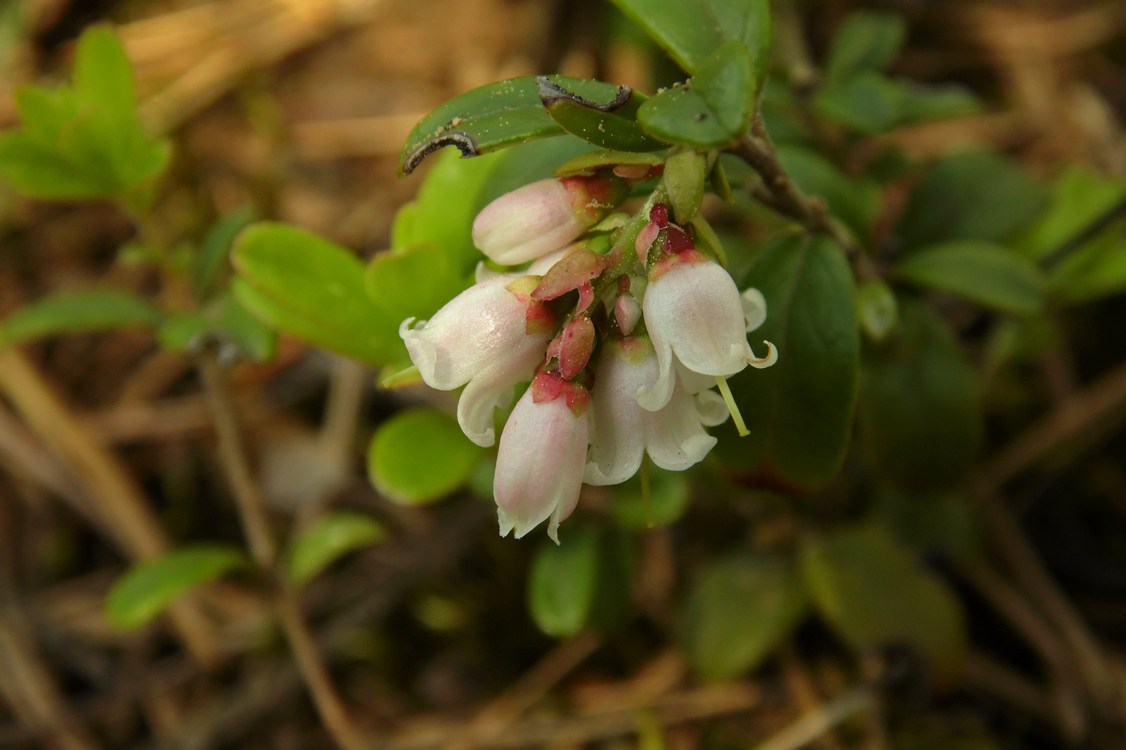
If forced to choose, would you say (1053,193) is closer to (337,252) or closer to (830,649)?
(830,649)

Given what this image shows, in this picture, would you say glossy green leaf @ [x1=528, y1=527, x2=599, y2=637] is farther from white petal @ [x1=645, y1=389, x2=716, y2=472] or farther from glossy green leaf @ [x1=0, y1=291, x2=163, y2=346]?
glossy green leaf @ [x1=0, y1=291, x2=163, y2=346]

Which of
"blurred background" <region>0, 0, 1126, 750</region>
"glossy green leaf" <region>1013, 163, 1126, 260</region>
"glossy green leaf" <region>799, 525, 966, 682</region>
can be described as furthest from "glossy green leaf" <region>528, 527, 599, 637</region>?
"glossy green leaf" <region>1013, 163, 1126, 260</region>

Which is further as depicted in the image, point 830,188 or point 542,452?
point 830,188

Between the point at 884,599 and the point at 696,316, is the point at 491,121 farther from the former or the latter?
the point at 884,599

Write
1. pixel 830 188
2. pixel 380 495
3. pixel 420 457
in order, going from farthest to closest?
1. pixel 380 495
2. pixel 830 188
3. pixel 420 457

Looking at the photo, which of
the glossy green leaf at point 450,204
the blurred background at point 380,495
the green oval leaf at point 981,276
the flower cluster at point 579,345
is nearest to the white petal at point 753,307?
the flower cluster at point 579,345

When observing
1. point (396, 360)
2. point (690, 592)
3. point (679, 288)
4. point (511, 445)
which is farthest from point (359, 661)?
point (679, 288)

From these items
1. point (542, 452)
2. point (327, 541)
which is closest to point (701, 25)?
point (542, 452)

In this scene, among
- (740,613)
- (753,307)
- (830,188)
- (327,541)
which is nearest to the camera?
(753,307)
